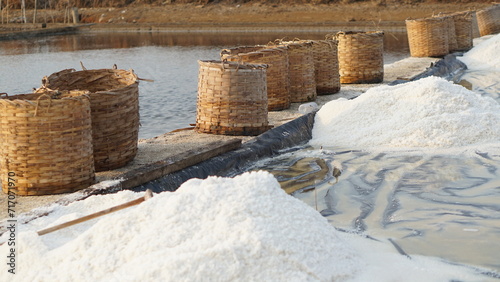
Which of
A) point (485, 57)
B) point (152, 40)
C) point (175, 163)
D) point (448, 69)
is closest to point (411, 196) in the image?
point (175, 163)

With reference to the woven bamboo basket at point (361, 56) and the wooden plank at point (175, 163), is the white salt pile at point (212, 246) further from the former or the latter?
the woven bamboo basket at point (361, 56)

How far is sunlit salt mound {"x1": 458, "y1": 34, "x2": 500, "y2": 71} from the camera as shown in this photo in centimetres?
813

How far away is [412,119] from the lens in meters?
4.07

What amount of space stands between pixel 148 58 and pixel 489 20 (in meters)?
5.98

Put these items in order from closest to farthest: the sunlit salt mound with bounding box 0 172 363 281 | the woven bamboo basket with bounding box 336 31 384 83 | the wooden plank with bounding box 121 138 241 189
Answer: the sunlit salt mound with bounding box 0 172 363 281, the wooden plank with bounding box 121 138 241 189, the woven bamboo basket with bounding box 336 31 384 83

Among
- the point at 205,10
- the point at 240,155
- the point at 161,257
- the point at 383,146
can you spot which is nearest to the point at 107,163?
the point at 240,155

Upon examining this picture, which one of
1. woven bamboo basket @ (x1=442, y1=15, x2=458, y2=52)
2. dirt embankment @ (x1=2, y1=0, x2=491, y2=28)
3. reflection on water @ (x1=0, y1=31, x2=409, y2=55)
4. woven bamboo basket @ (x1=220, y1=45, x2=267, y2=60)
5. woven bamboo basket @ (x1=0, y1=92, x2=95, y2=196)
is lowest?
woven bamboo basket @ (x1=0, y1=92, x2=95, y2=196)

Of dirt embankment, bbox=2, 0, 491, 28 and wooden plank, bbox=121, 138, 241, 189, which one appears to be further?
dirt embankment, bbox=2, 0, 491, 28

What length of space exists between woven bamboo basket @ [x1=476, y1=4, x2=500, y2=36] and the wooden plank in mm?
9142

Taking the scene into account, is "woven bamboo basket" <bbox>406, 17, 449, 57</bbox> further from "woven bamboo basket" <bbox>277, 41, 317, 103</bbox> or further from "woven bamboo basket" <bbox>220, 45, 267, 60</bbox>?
"woven bamboo basket" <bbox>220, 45, 267, 60</bbox>

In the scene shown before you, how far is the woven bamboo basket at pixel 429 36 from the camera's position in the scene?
8.25m

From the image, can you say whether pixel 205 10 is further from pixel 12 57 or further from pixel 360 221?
pixel 360 221

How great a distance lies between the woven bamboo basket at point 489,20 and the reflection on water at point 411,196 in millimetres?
8689

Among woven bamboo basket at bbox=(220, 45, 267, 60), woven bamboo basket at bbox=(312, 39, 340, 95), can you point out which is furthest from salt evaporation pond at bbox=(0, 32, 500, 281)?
woven bamboo basket at bbox=(312, 39, 340, 95)
